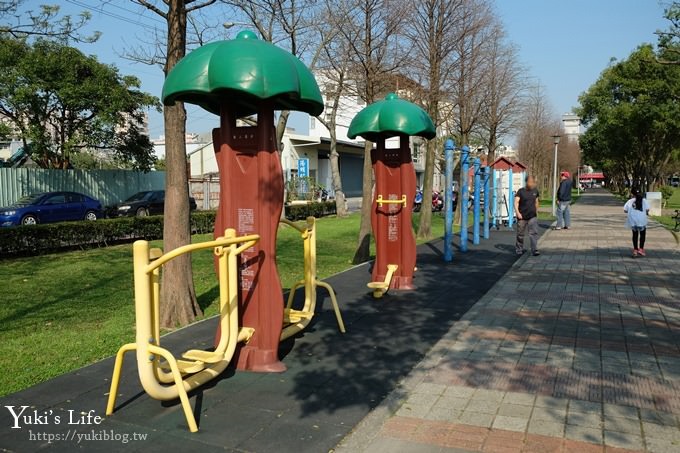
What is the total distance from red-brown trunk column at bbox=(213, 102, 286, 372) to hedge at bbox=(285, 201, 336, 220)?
18.6m

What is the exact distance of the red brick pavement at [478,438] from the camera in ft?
11.4

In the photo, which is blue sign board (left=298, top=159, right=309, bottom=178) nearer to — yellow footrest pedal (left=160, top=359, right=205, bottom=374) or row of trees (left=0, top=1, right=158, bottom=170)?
row of trees (left=0, top=1, right=158, bottom=170)

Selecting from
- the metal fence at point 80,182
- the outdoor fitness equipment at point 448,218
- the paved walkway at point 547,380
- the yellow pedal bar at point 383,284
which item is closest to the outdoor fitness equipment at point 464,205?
the outdoor fitness equipment at point 448,218

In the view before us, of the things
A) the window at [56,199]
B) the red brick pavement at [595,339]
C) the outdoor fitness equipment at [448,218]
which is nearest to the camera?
the red brick pavement at [595,339]

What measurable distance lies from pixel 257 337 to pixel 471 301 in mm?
3860

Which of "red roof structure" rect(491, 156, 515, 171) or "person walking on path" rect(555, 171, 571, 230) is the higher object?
"red roof structure" rect(491, 156, 515, 171)

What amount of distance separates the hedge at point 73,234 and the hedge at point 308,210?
8.74 metres

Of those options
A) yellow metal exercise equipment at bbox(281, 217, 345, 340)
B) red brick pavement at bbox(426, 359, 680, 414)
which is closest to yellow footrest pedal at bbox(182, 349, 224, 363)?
yellow metal exercise equipment at bbox(281, 217, 345, 340)

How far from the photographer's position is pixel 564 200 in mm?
18938

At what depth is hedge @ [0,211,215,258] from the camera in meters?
12.7

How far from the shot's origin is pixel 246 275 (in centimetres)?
509

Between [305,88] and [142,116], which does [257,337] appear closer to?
[305,88]

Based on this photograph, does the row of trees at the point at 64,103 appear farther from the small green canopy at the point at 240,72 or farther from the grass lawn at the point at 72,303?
the small green canopy at the point at 240,72

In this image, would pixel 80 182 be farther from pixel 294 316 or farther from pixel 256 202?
pixel 256 202
